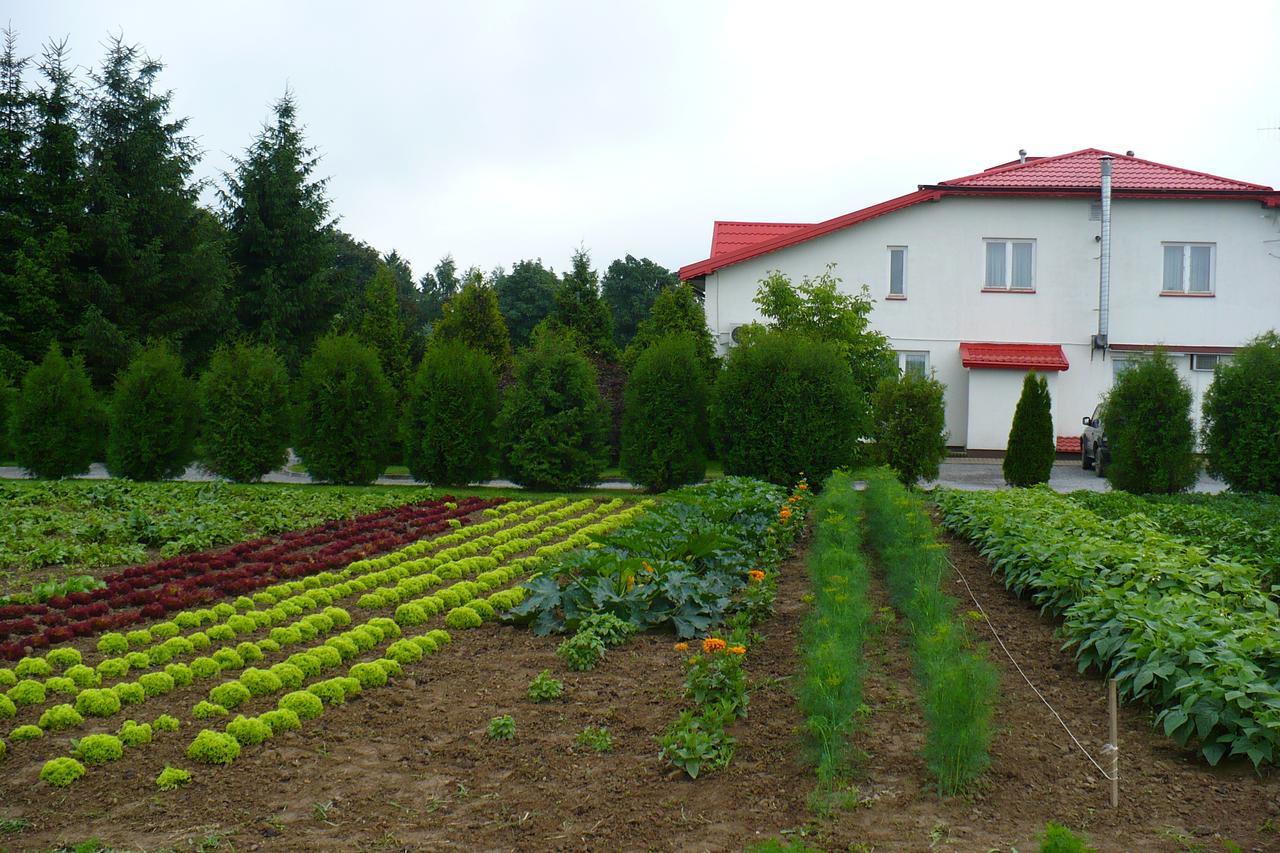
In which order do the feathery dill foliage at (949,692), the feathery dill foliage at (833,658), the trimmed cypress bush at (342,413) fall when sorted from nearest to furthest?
the feathery dill foliage at (949,692), the feathery dill foliage at (833,658), the trimmed cypress bush at (342,413)

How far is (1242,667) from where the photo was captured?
15.6 feet

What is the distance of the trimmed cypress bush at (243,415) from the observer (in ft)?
58.4

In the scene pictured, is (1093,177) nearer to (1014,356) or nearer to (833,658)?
(1014,356)

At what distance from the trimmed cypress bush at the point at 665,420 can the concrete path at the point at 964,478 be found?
1313mm

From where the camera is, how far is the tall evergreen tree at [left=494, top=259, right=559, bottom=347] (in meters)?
48.6

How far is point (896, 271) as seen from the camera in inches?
1013

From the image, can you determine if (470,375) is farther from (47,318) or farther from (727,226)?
(47,318)

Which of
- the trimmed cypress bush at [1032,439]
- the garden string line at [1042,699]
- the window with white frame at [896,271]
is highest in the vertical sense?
the window with white frame at [896,271]

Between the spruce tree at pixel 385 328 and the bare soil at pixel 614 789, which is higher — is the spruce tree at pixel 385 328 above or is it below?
above

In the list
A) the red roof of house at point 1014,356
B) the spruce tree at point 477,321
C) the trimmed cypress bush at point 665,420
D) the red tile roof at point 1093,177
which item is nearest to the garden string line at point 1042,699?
the trimmed cypress bush at point 665,420

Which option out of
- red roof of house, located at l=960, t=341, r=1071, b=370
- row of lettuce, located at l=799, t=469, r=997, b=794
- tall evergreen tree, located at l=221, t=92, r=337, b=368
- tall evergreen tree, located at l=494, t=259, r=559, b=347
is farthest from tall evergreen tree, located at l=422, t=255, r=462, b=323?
row of lettuce, located at l=799, t=469, r=997, b=794

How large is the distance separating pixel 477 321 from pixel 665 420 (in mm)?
14995

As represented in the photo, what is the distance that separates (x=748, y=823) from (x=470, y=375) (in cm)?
1406

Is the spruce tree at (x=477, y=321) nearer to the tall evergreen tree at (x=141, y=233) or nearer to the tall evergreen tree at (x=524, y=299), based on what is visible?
the tall evergreen tree at (x=141, y=233)
